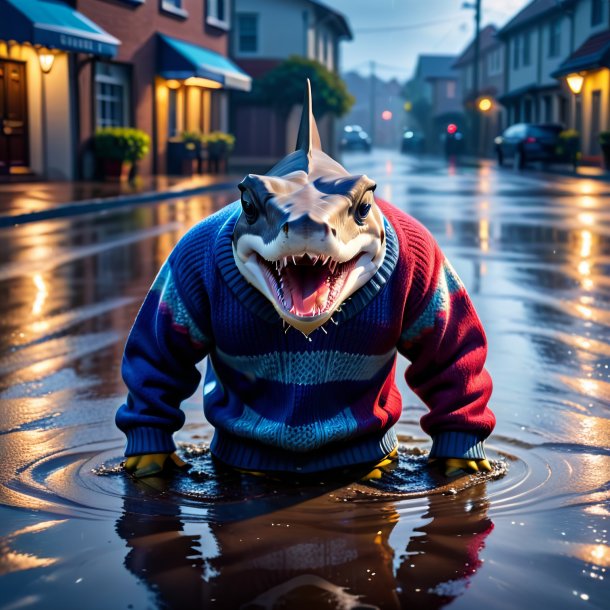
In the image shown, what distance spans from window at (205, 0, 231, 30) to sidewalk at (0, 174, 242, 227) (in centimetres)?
859

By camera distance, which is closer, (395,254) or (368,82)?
(395,254)

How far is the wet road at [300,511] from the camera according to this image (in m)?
2.85

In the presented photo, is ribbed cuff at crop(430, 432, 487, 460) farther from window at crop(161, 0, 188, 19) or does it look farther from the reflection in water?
window at crop(161, 0, 188, 19)

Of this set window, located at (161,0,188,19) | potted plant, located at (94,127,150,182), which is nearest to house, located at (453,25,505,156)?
window, located at (161,0,188,19)

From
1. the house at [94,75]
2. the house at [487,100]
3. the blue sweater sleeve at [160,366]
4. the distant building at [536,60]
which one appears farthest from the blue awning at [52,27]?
the house at [487,100]

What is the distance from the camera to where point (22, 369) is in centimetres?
590

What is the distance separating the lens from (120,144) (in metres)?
24.5

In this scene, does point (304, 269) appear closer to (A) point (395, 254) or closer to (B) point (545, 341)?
(A) point (395, 254)

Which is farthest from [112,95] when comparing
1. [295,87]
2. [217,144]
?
[295,87]

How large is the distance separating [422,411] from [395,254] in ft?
5.18

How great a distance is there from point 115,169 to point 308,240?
22.5 meters

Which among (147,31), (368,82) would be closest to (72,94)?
(147,31)

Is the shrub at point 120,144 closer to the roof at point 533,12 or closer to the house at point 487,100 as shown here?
the roof at point 533,12

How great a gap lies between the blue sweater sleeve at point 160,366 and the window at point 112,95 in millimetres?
22900
